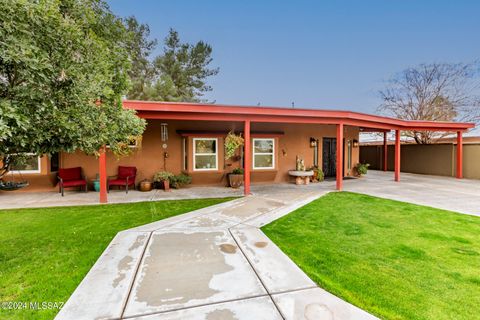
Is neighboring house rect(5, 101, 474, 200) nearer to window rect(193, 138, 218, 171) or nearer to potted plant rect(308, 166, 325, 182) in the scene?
window rect(193, 138, 218, 171)

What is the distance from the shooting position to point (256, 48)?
79.5ft

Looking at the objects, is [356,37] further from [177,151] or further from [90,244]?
[90,244]

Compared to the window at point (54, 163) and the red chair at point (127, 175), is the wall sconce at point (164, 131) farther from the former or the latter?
the window at point (54, 163)

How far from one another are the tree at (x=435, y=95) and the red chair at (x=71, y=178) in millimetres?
18910

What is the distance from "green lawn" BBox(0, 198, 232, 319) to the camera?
2580 mm

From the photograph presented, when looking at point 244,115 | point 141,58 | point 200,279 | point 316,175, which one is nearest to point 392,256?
point 200,279

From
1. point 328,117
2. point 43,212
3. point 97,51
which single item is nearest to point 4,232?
point 43,212

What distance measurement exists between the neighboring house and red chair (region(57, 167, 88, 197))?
302 millimetres

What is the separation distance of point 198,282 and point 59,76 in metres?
2.75

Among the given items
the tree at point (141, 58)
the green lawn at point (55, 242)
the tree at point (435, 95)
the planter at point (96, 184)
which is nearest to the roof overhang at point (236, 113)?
the green lawn at point (55, 242)

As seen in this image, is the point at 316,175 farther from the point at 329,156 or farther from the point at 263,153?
the point at 263,153

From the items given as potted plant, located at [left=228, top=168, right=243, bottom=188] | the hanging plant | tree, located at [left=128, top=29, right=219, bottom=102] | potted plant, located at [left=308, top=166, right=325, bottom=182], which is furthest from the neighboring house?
tree, located at [left=128, top=29, right=219, bottom=102]

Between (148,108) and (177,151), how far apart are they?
2755 millimetres

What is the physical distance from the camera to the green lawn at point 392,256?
2400 mm
